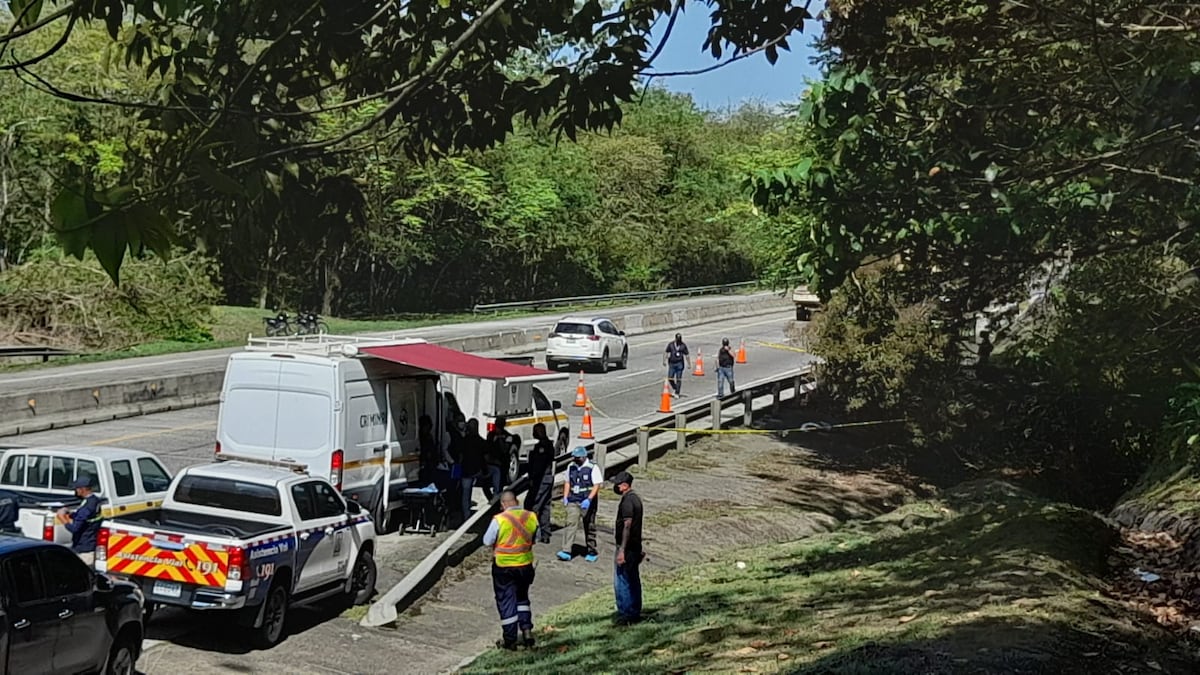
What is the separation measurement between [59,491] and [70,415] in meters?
13.3

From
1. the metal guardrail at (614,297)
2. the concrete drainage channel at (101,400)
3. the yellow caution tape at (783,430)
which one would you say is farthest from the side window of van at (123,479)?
the metal guardrail at (614,297)

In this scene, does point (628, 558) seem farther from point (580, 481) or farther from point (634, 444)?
point (634, 444)

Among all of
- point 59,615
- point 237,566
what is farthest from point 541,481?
point 59,615

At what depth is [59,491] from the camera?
613 inches

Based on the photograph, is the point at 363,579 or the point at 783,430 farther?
the point at 783,430

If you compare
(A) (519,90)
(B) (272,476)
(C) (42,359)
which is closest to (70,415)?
(C) (42,359)

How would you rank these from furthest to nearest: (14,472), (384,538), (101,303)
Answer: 1. (101,303)
2. (384,538)
3. (14,472)

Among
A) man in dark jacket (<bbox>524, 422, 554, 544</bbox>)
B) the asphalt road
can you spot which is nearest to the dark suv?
the asphalt road

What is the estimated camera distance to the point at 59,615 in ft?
33.2

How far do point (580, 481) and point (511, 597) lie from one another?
16.7 ft

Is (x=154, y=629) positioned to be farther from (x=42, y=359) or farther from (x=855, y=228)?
(x=42, y=359)

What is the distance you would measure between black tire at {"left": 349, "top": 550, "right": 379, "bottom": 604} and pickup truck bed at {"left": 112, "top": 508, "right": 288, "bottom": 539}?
1.72m

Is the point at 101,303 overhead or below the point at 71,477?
overhead

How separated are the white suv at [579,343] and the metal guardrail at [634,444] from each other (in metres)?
7.01
